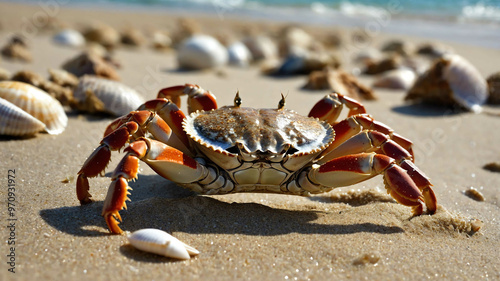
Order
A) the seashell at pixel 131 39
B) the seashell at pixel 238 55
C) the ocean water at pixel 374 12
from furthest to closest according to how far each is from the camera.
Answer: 1. the ocean water at pixel 374 12
2. the seashell at pixel 131 39
3. the seashell at pixel 238 55

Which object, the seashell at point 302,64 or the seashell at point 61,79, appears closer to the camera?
the seashell at point 61,79

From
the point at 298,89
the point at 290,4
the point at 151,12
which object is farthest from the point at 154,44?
the point at 290,4

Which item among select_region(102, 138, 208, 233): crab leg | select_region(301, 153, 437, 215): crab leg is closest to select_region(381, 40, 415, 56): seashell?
select_region(301, 153, 437, 215): crab leg

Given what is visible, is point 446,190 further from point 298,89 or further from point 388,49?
point 388,49

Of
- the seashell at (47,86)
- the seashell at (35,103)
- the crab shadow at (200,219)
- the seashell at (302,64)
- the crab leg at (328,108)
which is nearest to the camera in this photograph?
the crab shadow at (200,219)

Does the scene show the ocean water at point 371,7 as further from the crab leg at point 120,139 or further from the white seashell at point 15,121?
the crab leg at point 120,139

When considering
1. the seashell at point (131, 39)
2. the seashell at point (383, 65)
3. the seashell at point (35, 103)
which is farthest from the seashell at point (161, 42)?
the seashell at point (35, 103)

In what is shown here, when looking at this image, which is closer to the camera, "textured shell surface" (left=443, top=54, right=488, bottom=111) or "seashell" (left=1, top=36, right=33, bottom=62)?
"textured shell surface" (left=443, top=54, right=488, bottom=111)

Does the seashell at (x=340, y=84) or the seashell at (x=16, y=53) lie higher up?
the seashell at (x=340, y=84)

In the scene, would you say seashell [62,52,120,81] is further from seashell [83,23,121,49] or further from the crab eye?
the crab eye
